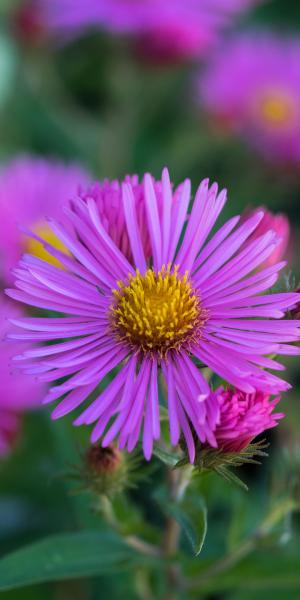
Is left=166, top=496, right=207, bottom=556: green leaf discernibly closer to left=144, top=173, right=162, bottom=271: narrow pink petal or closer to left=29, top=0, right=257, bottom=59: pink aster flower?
left=144, top=173, right=162, bottom=271: narrow pink petal

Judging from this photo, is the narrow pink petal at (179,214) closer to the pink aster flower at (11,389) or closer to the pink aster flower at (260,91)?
the pink aster flower at (11,389)

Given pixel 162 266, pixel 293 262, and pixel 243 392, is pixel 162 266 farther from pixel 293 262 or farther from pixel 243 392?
pixel 293 262

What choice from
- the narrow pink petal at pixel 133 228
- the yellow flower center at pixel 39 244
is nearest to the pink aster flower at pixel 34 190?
the yellow flower center at pixel 39 244

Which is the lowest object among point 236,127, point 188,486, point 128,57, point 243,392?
point 188,486

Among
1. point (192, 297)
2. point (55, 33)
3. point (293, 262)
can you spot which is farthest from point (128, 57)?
point (192, 297)

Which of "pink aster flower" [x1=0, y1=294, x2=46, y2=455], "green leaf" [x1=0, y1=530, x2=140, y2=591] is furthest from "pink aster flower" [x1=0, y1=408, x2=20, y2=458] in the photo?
"green leaf" [x1=0, y1=530, x2=140, y2=591]

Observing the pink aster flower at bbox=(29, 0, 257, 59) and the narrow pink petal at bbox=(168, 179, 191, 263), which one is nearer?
the narrow pink petal at bbox=(168, 179, 191, 263)
